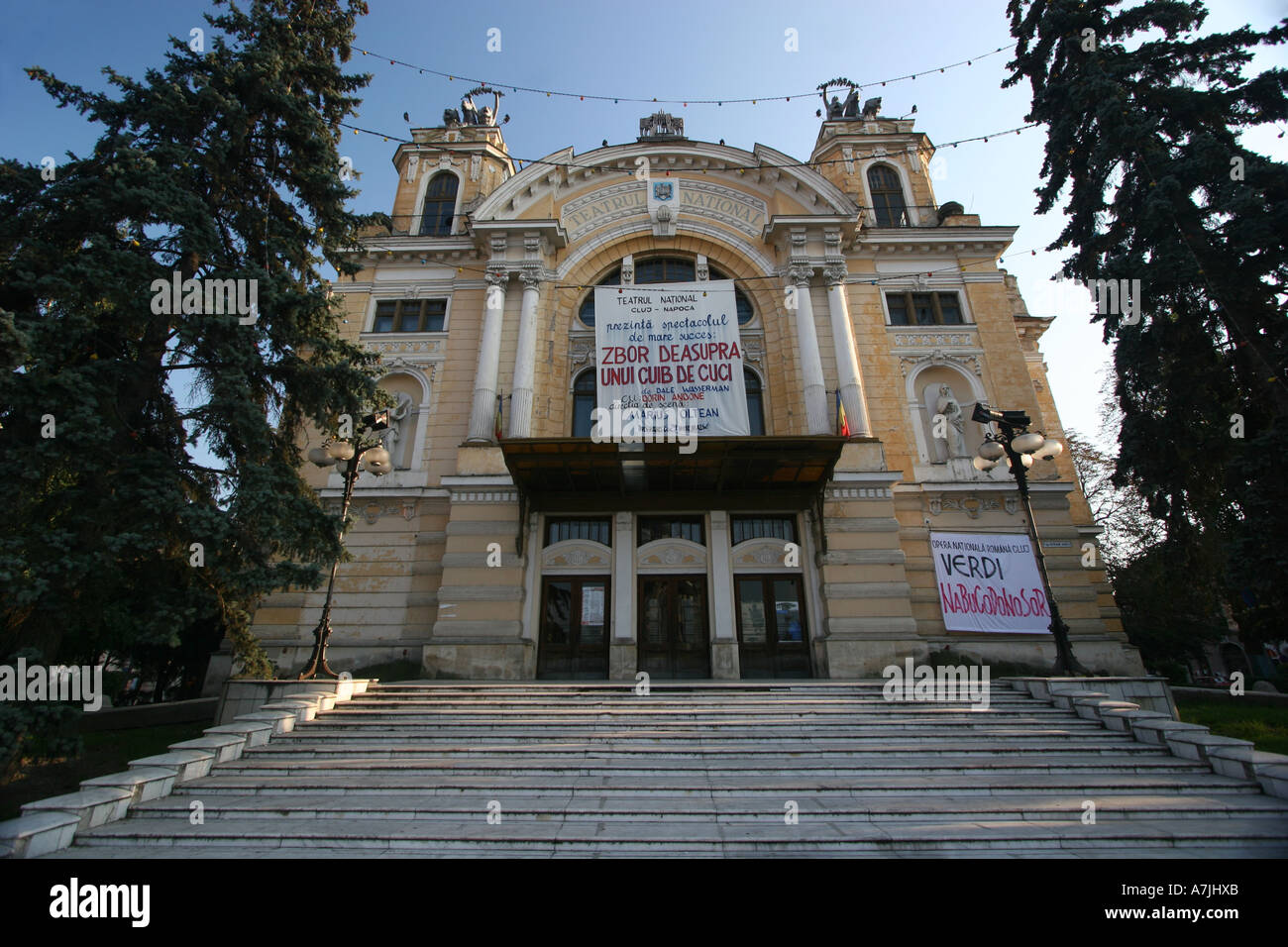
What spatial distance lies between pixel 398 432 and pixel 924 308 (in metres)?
17.7

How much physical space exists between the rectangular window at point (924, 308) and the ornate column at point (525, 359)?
1181 cm

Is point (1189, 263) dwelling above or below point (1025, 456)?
above

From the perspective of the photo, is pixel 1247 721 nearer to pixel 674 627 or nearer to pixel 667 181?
pixel 674 627

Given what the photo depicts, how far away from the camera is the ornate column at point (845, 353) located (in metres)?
16.7

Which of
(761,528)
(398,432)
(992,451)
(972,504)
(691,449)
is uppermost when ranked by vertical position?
(398,432)

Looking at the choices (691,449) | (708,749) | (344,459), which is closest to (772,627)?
(691,449)

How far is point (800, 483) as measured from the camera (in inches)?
615

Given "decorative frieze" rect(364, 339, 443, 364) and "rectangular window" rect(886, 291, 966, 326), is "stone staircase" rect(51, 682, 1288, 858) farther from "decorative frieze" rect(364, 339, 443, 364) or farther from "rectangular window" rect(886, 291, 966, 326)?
Answer: "rectangular window" rect(886, 291, 966, 326)

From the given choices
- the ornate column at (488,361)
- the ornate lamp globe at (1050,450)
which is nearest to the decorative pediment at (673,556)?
the ornate column at (488,361)

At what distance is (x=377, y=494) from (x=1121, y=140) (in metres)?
21.1

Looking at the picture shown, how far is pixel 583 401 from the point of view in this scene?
18562mm

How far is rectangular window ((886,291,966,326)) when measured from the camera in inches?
758
